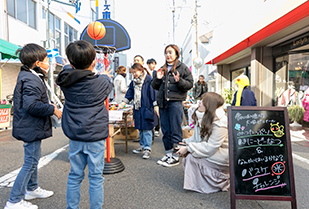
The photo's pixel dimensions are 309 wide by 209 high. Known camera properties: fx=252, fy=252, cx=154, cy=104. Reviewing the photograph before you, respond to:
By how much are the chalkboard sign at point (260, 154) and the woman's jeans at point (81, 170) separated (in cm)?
139

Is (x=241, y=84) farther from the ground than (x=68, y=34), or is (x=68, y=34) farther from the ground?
(x=68, y=34)

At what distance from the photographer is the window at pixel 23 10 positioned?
14.4 m

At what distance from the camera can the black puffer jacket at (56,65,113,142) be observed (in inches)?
86.1

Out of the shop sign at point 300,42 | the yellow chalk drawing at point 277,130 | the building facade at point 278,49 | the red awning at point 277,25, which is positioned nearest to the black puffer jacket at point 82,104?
the yellow chalk drawing at point 277,130

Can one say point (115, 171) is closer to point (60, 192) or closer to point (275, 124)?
point (60, 192)

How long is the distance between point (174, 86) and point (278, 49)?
661 cm

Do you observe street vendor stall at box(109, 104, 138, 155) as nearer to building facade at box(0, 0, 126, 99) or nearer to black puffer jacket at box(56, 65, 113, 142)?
black puffer jacket at box(56, 65, 113, 142)

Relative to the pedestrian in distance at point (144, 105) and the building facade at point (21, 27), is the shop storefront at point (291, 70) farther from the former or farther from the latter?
the building facade at point (21, 27)

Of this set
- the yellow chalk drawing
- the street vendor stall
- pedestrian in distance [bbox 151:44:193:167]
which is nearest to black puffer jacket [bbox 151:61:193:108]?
pedestrian in distance [bbox 151:44:193:167]

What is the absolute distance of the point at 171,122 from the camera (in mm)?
4340

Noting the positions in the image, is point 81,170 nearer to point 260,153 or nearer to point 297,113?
point 260,153

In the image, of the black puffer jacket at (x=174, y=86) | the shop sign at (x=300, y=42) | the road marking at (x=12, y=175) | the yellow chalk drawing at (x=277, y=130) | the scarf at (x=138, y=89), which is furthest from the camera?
the shop sign at (x=300, y=42)

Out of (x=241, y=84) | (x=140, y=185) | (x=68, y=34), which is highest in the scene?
(x=68, y=34)

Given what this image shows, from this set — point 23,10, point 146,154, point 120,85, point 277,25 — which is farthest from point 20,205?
point 23,10
